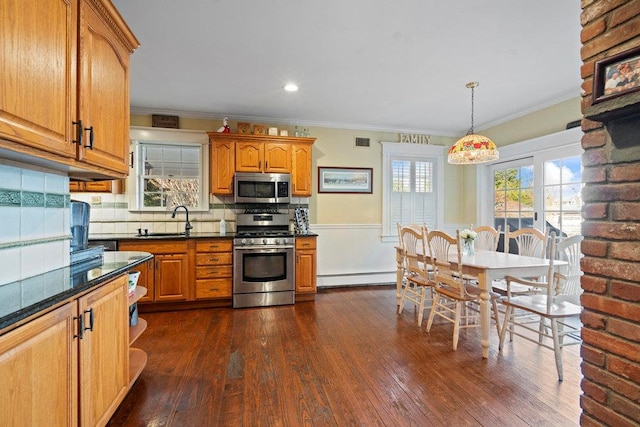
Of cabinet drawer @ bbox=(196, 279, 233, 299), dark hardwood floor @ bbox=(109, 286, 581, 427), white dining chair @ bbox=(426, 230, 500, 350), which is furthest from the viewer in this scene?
cabinet drawer @ bbox=(196, 279, 233, 299)

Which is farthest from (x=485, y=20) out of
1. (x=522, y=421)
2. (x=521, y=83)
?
(x=522, y=421)

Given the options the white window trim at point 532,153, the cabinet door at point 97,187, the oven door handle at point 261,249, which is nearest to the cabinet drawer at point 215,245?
the oven door handle at point 261,249

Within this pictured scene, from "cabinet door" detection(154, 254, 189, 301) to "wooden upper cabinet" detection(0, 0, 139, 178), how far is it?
203 cm

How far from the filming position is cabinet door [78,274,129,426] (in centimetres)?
132

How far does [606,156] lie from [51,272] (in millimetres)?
2458

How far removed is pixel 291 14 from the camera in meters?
2.17

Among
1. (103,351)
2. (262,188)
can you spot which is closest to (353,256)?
(262,188)

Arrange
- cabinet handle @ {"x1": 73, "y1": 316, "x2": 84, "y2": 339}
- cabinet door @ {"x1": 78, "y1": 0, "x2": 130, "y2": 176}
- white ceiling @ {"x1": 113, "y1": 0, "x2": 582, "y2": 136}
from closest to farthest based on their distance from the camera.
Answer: cabinet handle @ {"x1": 73, "y1": 316, "x2": 84, "y2": 339} → cabinet door @ {"x1": 78, "y1": 0, "x2": 130, "y2": 176} → white ceiling @ {"x1": 113, "y1": 0, "x2": 582, "y2": 136}

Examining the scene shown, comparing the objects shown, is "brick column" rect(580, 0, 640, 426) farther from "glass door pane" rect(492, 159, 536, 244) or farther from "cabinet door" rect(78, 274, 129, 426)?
"glass door pane" rect(492, 159, 536, 244)

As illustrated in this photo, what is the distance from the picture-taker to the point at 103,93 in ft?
5.16

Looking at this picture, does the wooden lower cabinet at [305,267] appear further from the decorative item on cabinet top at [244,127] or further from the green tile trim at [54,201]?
the green tile trim at [54,201]

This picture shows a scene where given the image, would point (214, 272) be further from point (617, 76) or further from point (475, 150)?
point (617, 76)

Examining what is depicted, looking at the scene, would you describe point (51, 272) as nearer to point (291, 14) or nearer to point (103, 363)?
point (103, 363)

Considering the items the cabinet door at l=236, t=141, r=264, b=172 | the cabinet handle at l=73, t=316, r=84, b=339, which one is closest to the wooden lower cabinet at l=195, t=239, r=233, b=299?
the cabinet door at l=236, t=141, r=264, b=172
